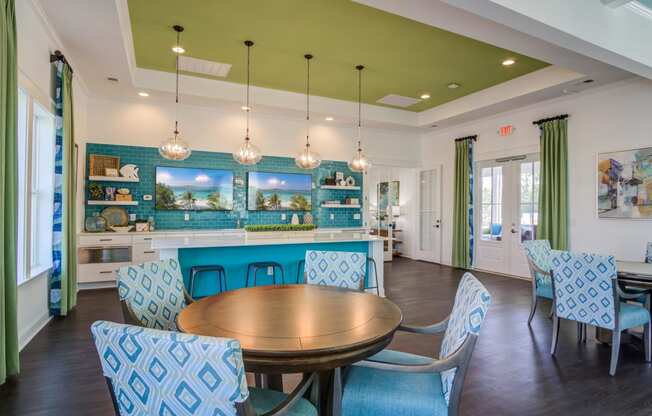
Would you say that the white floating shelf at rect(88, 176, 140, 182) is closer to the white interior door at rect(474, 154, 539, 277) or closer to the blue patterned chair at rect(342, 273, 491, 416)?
the blue patterned chair at rect(342, 273, 491, 416)

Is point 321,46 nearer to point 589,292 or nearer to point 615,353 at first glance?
point 589,292

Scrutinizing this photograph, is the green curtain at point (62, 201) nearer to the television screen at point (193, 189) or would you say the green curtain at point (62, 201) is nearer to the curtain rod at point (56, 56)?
the curtain rod at point (56, 56)

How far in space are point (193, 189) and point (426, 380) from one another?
598 centimetres

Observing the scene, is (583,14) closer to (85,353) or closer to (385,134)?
(385,134)

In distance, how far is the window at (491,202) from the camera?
7500 millimetres

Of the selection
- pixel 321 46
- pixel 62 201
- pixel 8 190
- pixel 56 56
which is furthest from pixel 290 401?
pixel 56 56

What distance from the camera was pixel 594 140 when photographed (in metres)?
5.84

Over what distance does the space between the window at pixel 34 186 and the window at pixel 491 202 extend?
750 cm

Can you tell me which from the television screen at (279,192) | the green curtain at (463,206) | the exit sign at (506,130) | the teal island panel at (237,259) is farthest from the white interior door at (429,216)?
the teal island panel at (237,259)

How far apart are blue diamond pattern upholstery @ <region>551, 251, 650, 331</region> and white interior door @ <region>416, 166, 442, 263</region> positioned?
5.48 meters

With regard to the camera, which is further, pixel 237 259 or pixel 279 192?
pixel 279 192

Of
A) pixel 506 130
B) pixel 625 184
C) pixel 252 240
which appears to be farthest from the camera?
pixel 506 130

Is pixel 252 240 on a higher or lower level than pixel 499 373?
higher

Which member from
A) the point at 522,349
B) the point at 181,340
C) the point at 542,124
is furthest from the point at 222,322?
the point at 542,124
